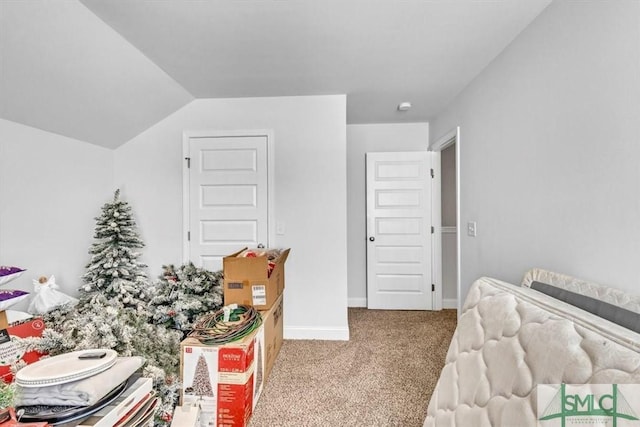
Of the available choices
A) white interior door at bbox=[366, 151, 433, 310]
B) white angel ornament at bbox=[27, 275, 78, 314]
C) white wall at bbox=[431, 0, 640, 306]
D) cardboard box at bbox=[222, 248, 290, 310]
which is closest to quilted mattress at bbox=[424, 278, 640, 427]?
white wall at bbox=[431, 0, 640, 306]

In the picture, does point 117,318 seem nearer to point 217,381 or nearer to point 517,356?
point 217,381

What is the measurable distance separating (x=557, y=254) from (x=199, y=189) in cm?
293

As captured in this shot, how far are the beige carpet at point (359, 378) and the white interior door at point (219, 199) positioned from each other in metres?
1.17

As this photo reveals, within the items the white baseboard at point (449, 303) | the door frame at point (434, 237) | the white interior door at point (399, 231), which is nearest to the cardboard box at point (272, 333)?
the white interior door at point (399, 231)

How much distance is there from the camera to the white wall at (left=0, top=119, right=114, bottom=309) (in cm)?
196

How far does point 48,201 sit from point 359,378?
2829mm

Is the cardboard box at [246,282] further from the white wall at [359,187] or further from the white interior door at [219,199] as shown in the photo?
the white wall at [359,187]

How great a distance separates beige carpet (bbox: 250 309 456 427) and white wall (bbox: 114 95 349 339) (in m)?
0.32

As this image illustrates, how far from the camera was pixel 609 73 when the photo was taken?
47.8 inches

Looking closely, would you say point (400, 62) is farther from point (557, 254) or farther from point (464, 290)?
point (464, 290)

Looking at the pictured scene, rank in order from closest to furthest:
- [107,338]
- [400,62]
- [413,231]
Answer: [107,338], [400,62], [413,231]

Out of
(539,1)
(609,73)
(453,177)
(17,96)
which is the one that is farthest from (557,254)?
(17,96)

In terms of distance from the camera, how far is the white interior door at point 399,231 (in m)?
3.51

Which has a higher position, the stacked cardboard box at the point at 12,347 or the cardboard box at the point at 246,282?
the cardboard box at the point at 246,282
